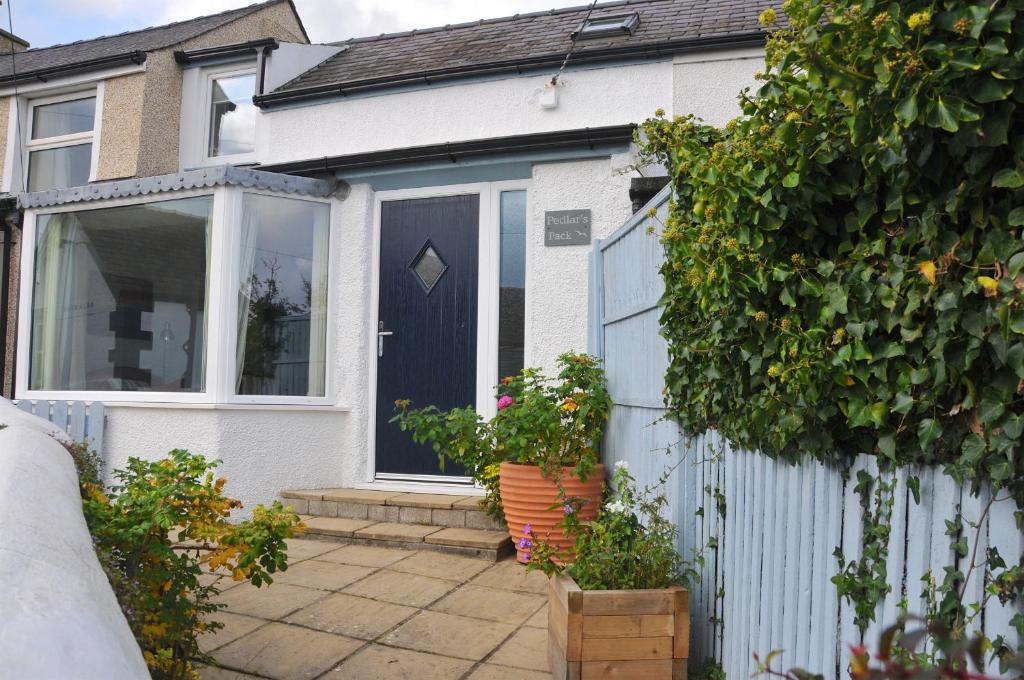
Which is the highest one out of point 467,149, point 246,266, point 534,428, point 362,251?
point 467,149

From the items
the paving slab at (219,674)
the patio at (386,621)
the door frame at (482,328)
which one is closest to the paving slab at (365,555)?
the patio at (386,621)

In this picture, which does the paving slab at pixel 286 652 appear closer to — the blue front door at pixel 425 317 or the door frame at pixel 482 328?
the door frame at pixel 482 328

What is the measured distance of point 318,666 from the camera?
128 inches

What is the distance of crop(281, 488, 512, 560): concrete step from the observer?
16.8ft

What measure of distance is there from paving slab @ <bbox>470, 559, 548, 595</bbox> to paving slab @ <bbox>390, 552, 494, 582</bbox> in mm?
77

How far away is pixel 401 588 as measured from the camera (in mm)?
4348

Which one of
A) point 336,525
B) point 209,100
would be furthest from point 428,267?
point 209,100

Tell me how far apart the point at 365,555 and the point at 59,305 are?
14.7ft

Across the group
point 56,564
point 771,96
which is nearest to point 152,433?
point 56,564

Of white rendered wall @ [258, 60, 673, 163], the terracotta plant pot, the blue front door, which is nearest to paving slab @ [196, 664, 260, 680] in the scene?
the terracotta plant pot

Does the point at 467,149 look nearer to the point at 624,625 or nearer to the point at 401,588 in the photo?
the point at 401,588

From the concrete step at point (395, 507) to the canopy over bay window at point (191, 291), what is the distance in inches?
36.1

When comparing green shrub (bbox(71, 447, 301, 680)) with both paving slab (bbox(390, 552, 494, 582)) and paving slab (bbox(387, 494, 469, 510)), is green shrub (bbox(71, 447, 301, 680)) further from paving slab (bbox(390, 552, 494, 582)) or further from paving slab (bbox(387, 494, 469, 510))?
paving slab (bbox(387, 494, 469, 510))

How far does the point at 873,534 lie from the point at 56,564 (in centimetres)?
167
